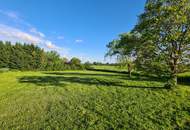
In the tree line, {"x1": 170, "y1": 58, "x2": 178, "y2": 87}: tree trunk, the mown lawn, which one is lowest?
the mown lawn

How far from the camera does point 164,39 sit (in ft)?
52.6

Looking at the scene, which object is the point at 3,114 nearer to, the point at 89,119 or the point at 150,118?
the point at 89,119

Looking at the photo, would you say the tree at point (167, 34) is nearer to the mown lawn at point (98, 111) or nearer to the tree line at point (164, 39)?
the tree line at point (164, 39)

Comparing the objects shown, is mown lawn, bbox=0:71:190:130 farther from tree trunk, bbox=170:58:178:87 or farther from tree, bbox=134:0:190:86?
tree, bbox=134:0:190:86

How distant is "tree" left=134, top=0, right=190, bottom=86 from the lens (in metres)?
15.5

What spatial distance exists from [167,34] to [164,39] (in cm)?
57

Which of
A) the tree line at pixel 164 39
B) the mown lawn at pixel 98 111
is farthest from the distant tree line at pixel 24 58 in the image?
the tree line at pixel 164 39

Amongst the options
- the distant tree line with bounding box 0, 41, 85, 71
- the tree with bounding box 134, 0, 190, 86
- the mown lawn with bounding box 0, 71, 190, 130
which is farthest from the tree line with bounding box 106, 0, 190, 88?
the distant tree line with bounding box 0, 41, 85, 71

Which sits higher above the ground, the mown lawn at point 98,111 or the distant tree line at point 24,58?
the distant tree line at point 24,58

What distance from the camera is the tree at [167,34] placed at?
15.5 metres

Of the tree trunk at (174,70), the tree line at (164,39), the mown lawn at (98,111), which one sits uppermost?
the tree line at (164,39)

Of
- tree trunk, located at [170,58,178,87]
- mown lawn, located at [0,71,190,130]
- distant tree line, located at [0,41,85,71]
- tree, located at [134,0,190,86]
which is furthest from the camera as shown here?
distant tree line, located at [0,41,85,71]

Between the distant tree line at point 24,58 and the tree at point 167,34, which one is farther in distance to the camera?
the distant tree line at point 24,58

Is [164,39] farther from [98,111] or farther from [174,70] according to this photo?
[98,111]
